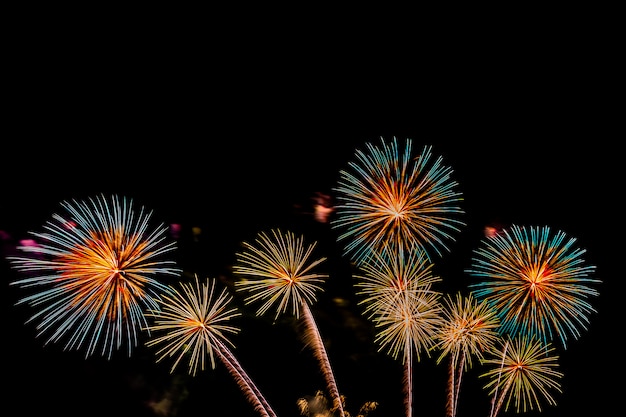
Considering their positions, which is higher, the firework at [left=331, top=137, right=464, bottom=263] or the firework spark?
the firework at [left=331, top=137, right=464, bottom=263]

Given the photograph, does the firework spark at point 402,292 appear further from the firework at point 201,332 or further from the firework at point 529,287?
the firework at point 201,332

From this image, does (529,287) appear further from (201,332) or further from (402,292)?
(201,332)

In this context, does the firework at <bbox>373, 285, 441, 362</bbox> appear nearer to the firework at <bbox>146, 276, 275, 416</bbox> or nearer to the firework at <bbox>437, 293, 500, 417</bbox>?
the firework at <bbox>437, 293, 500, 417</bbox>

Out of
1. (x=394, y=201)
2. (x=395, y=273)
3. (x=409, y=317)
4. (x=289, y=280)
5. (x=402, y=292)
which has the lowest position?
(x=409, y=317)

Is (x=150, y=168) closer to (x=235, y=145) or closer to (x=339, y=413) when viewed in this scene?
(x=235, y=145)

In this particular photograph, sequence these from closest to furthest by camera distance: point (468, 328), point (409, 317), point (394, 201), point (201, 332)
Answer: point (201, 332) → point (394, 201) → point (409, 317) → point (468, 328)

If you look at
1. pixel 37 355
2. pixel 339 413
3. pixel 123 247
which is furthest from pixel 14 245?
pixel 339 413

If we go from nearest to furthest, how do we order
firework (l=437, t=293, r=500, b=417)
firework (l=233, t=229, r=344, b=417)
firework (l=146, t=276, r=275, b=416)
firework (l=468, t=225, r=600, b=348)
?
firework (l=146, t=276, r=275, b=416) → firework (l=233, t=229, r=344, b=417) → firework (l=468, t=225, r=600, b=348) → firework (l=437, t=293, r=500, b=417)

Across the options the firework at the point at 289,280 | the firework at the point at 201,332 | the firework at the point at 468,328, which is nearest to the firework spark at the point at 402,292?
the firework at the point at 468,328

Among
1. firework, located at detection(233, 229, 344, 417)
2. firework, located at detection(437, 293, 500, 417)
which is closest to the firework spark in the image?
firework, located at detection(437, 293, 500, 417)

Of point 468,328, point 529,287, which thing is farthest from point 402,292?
point 529,287

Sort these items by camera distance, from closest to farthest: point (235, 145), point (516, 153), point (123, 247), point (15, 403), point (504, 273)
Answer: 1. point (123, 247)
2. point (15, 403)
3. point (504, 273)
4. point (235, 145)
5. point (516, 153)
